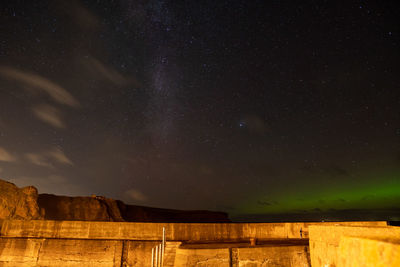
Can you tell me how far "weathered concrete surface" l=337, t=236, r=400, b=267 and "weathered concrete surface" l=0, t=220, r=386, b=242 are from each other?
12.1m

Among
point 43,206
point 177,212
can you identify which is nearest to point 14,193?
point 43,206

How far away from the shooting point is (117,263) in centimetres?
1152

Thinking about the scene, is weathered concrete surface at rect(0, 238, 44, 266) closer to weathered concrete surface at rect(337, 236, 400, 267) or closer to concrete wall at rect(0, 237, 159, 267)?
concrete wall at rect(0, 237, 159, 267)

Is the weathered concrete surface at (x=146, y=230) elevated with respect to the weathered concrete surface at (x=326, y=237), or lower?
elevated

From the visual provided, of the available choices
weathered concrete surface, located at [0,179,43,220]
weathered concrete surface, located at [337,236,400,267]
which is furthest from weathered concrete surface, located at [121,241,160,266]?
weathered concrete surface, located at [0,179,43,220]

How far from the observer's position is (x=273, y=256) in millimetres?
9453

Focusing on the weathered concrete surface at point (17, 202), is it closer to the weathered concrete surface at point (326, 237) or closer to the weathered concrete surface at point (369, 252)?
the weathered concrete surface at point (326, 237)

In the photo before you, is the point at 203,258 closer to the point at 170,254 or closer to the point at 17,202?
the point at 170,254

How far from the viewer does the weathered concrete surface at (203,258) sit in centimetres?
905

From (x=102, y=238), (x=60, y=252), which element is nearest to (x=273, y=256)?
(x=102, y=238)

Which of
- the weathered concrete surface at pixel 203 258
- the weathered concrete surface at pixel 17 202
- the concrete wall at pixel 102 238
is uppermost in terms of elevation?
the weathered concrete surface at pixel 17 202

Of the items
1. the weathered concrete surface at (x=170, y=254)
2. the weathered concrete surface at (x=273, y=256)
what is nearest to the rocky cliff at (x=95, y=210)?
the weathered concrete surface at (x=170, y=254)

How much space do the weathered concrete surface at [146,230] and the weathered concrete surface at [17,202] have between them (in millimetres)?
22981

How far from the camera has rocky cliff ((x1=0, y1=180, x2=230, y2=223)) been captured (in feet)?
106
